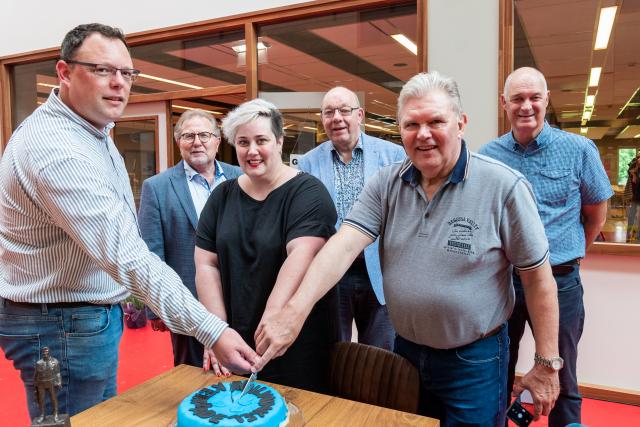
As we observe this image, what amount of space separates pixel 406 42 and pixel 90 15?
10.1 feet

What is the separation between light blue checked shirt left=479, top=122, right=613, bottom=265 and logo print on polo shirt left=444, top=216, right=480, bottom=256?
921 mm

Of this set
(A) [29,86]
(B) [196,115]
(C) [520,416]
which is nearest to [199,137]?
(B) [196,115]

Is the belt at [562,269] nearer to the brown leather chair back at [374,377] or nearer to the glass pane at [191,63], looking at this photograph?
the brown leather chair back at [374,377]

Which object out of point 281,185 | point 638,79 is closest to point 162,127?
point 281,185

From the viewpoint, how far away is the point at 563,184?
2.26 m

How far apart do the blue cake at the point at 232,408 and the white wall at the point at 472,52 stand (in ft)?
8.03

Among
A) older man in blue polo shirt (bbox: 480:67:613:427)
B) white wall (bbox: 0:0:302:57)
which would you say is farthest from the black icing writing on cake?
white wall (bbox: 0:0:302:57)

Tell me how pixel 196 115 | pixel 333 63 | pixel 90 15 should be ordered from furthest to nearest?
pixel 90 15 → pixel 333 63 → pixel 196 115

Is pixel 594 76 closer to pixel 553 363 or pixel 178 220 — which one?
pixel 553 363

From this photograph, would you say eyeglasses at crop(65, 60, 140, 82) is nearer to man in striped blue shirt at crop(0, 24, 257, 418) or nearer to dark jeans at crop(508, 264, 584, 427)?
man in striped blue shirt at crop(0, 24, 257, 418)

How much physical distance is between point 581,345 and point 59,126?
3.07 metres

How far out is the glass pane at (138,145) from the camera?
5043mm

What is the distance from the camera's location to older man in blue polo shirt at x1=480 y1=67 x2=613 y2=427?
2268 mm

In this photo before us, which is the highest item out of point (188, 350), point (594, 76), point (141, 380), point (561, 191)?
point (594, 76)
